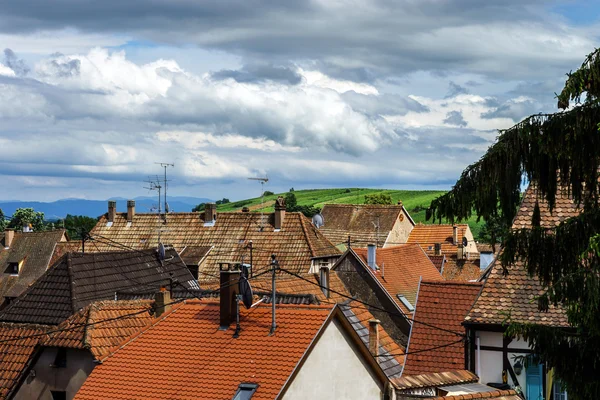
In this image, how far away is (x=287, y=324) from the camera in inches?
818

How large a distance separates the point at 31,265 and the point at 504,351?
162 ft

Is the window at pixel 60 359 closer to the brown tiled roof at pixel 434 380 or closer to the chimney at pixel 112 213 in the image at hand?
the brown tiled roof at pixel 434 380

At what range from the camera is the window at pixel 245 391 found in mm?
18812

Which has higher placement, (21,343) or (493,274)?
(493,274)

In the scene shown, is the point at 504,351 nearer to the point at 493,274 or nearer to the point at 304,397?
the point at 493,274

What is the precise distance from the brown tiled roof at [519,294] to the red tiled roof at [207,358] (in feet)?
13.4

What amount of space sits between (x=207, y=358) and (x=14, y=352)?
23.1ft

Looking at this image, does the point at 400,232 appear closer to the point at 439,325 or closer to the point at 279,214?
the point at 279,214

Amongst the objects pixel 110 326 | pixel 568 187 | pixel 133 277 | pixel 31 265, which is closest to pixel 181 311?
pixel 110 326

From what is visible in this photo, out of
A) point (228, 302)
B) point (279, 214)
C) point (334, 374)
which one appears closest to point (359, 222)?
point (279, 214)

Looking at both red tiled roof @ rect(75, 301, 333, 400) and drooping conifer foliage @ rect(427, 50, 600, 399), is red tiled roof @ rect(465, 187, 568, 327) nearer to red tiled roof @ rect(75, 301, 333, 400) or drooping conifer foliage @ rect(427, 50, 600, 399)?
red tiled roof @ rect(75, 301, 333, 400)

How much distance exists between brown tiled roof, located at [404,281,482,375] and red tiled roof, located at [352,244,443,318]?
10.4 meters

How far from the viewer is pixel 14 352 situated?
2422 cm

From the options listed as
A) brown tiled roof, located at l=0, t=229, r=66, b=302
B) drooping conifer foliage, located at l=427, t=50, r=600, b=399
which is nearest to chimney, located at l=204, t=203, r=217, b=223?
brown tiled roof, located at l=0, t=229, r=66, b=302
